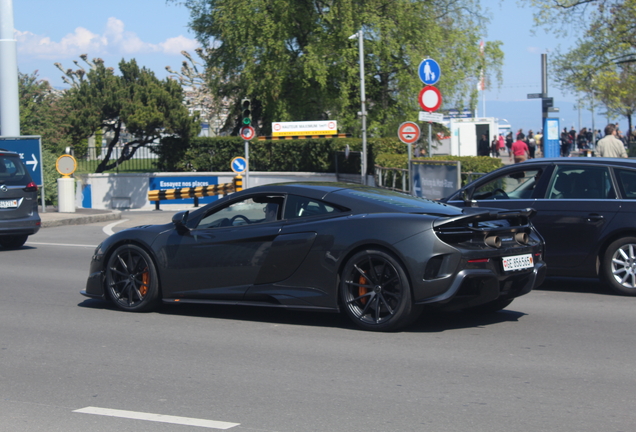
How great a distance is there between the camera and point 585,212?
29.3ft

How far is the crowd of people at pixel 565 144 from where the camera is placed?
1553 centimetres

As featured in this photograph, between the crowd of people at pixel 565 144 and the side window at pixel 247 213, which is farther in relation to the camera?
the crowd of people at pixel 565 144

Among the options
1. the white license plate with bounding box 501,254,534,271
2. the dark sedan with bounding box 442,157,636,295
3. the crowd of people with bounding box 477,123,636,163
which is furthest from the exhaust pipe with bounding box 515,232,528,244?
the crowd of people with bounding box 477,123,636,163

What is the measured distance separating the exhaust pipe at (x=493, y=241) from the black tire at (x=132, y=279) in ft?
10.8

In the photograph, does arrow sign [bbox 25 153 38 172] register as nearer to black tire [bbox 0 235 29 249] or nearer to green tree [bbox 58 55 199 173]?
black tire [bbox 0 235 29 249]

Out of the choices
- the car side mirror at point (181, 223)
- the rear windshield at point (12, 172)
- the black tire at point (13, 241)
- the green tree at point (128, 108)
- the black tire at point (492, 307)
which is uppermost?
the green tree at point (128, 108)

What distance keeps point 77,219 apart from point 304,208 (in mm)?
14572

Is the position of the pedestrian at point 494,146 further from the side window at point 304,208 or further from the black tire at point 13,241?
the side window at point 304,208

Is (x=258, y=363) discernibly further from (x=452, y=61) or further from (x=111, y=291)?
(x=452, y=61)

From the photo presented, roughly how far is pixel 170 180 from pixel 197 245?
28633 millimetres

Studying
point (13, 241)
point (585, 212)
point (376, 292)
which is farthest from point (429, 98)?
point (376, 292)

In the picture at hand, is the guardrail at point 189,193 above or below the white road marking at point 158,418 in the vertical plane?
above

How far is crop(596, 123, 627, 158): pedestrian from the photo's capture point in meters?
15.5

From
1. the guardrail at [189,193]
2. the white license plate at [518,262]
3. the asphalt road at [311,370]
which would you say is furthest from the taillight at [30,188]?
the guardrail at [189,193]
